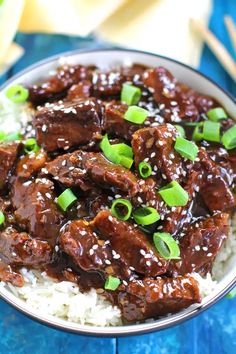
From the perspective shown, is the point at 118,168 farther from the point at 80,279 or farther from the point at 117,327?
the point at 117,327

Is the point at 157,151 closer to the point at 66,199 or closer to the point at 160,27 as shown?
the point at 66,199

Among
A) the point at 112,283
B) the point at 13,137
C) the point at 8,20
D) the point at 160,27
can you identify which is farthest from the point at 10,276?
the point at 160,27

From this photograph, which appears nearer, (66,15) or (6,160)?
(6,160)

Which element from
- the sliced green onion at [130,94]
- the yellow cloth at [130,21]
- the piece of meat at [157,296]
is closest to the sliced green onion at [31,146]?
the sliced green onion at [130,94]

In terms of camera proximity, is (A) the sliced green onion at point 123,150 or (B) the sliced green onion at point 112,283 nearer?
(B) the sliced green onion at point 112,283

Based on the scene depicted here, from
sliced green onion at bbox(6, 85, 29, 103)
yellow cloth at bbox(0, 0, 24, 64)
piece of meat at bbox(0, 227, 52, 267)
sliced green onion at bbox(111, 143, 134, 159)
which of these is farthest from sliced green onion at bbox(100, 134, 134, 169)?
yellow cloth at bbox(0, 0, 24, 64)

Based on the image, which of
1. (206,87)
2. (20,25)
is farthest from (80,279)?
(20,25)

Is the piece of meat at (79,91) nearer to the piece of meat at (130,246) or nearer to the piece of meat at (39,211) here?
the piece of meat at (39,211)
